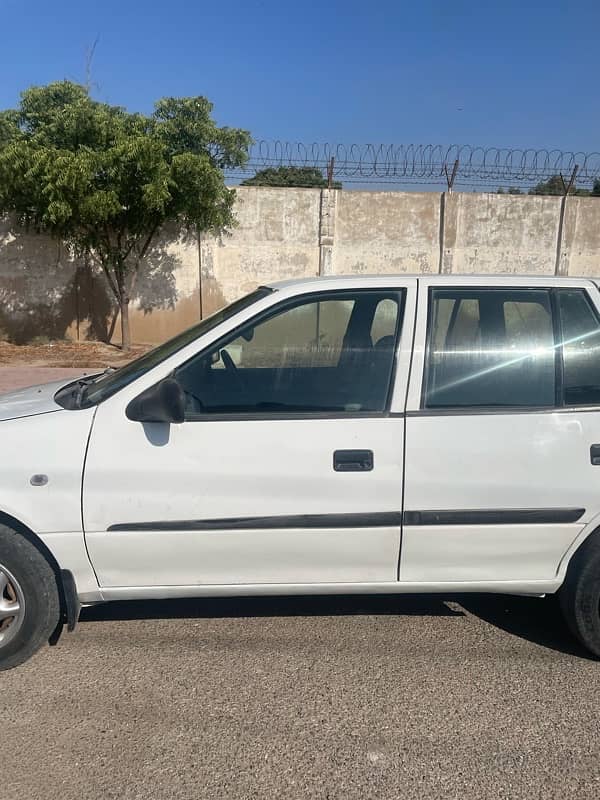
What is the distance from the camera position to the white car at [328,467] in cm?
293

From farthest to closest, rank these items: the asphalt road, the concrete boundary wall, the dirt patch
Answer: the concrete boundary wall
the dirt patch
the asphalt road

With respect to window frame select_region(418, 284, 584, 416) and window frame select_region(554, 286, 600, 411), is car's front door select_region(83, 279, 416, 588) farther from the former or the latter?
window frame select_region(554, 286, 600, 411)

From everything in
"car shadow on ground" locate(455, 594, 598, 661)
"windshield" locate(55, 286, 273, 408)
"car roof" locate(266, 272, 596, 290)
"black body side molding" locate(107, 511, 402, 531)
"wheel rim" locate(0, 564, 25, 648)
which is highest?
"car roof" locate(266, 272, 596, 290)

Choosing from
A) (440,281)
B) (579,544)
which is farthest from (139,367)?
(579,544)

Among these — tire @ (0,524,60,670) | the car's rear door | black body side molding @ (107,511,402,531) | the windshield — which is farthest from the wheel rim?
the car's rear door

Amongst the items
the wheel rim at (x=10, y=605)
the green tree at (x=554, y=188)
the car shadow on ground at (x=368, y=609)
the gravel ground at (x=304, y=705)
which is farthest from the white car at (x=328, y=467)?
the green tree at (x=554, y=188)

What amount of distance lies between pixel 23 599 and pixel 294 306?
1.79 meters

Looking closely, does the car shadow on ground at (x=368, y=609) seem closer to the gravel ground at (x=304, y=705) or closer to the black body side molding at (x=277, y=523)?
the gravel ground at (x=304, y=705)

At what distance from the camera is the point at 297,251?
48.2 ft

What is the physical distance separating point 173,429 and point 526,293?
1805 millimetres

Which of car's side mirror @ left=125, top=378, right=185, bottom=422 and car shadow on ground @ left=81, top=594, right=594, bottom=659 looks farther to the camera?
car shadow on ground @ left=81, top=594, right=594, bottom=659

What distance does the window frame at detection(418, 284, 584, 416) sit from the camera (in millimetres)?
3070

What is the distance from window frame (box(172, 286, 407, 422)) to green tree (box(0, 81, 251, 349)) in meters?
9.38

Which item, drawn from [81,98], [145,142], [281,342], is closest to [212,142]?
[145,142]
